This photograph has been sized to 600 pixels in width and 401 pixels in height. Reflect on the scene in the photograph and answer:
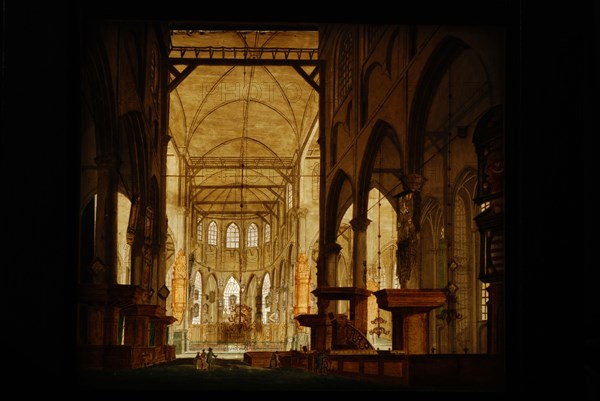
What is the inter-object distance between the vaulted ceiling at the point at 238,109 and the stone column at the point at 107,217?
2.53 m

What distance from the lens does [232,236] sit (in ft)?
47.4

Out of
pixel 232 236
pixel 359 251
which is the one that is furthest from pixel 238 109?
pixel 359 251

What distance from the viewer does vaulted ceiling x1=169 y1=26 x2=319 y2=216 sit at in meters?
13.7

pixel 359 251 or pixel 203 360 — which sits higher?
pixel 359 251

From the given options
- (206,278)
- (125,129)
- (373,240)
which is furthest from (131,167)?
(373,240)

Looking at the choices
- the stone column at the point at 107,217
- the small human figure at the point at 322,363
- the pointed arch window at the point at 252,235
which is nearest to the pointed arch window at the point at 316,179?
the pointed arch window at the point at 252,235

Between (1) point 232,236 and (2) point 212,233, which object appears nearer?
(1) point 232,236

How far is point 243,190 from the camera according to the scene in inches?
570

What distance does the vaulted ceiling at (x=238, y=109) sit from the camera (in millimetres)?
13695

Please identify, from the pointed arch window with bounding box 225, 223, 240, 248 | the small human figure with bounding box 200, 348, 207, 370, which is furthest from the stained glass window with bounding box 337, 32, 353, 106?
the small human figure with bounding box 200, 348, 207, 370

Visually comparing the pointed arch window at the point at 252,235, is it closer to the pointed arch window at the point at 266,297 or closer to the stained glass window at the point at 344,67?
the pointed arch window at the point at 266,297

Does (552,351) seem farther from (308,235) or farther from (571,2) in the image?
(308,235)

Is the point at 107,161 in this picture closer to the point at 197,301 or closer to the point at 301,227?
the point at 197,301

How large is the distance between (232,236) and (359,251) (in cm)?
342
